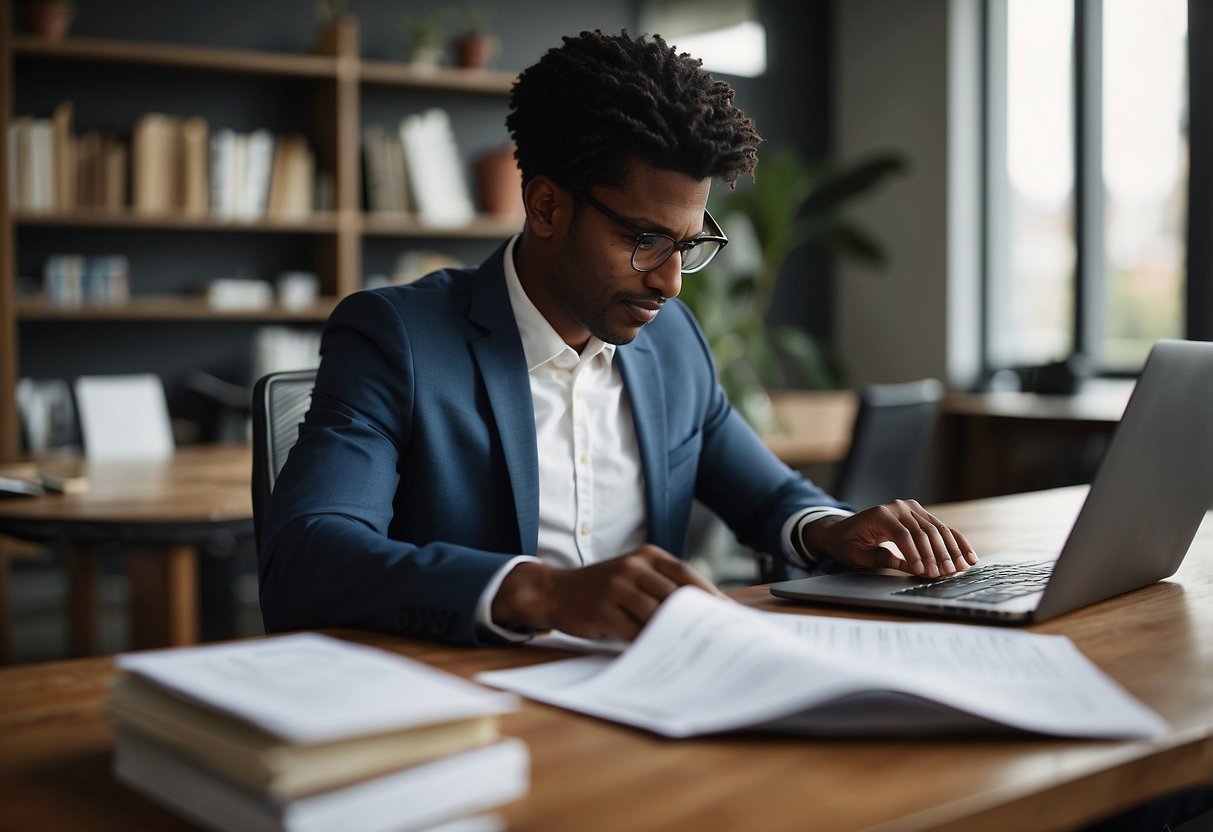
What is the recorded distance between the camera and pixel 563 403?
1.52m

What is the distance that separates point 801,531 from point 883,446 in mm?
1334

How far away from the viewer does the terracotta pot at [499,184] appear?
495 centimetres

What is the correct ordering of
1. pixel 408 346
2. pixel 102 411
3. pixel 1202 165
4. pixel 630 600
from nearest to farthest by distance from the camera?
pixel 630 600 < pixel 408 346 < pixel 102 411 < pixel 1202 165

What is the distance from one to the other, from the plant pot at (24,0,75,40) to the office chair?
315cm

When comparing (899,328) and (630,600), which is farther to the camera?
(899,328)

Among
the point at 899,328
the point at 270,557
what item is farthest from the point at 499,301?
A: the point at 899,328

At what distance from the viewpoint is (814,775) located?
689mm

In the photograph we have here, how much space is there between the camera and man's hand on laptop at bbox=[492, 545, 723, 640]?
0.93m

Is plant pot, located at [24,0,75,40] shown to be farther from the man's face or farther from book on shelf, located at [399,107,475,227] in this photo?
the man's face

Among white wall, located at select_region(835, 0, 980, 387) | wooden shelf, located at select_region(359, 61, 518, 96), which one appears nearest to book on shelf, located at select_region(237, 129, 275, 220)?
wooden shelf, located at select_region(359, 61, 518, 96)

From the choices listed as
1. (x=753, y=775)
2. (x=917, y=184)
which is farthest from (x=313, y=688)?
(x=917, y=184)

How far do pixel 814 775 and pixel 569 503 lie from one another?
827 millimetres

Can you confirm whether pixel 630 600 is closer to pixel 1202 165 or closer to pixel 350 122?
pixel 350 122

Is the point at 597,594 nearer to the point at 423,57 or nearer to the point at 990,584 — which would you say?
the point at 990,584
